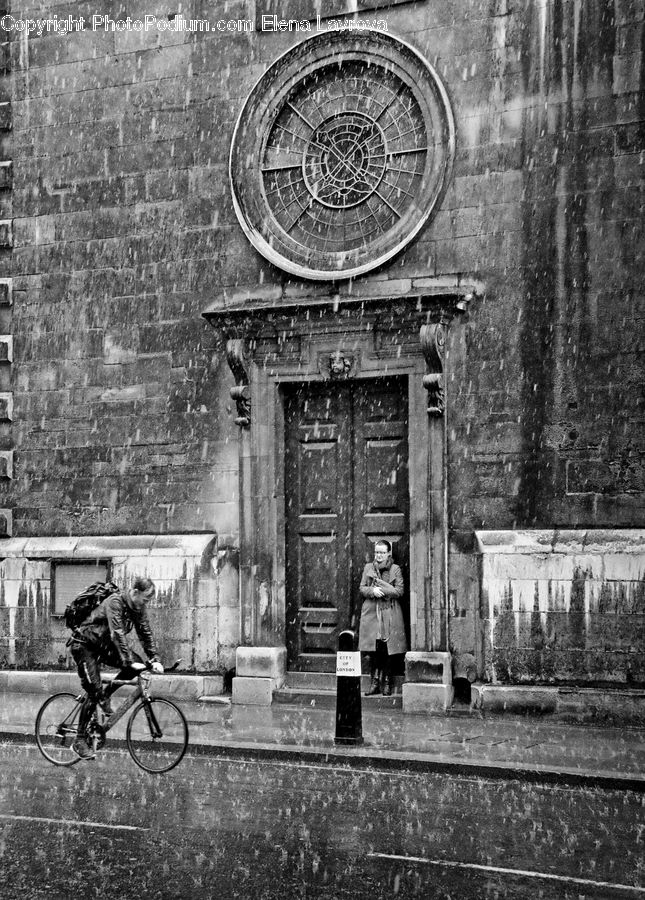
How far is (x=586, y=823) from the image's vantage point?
8102 millimetres

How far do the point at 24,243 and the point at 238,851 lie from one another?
10.2 meters

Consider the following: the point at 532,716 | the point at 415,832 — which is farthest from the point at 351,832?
the point at 532,716

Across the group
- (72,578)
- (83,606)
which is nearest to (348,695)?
(83,606)

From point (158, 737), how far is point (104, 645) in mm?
885

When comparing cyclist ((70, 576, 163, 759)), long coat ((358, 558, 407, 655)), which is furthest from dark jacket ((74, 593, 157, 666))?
long coat ((358, 558, 407, 655))

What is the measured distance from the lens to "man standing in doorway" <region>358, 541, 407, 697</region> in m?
13.2

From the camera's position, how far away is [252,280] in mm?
14266

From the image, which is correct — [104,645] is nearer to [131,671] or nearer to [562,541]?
[131,671]

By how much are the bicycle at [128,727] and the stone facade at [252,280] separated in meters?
3.53

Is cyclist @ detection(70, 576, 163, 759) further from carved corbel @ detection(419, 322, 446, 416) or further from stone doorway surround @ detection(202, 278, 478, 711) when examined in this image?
carved corbel @ detection(419, 322, 446, 416)

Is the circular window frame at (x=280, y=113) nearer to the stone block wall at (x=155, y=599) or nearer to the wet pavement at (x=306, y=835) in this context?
the stone block wall at (x=155, y=599)

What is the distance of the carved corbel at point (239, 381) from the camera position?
13.8 meters

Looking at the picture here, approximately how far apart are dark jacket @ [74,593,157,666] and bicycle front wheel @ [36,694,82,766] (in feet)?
1.60

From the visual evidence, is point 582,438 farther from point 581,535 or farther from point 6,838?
point 6,838
